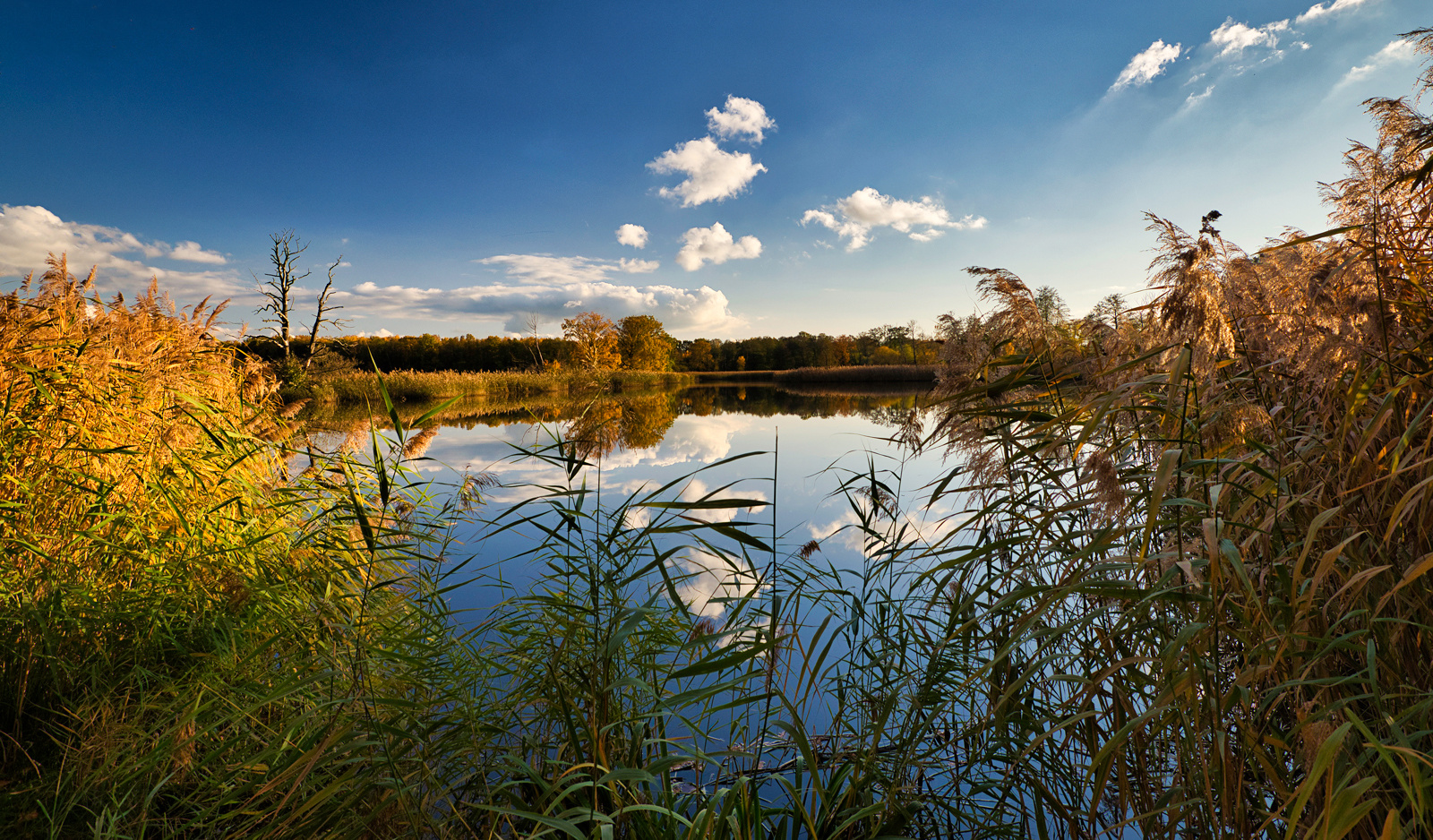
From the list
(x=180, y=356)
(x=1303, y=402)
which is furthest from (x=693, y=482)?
(x=1303, y=402)

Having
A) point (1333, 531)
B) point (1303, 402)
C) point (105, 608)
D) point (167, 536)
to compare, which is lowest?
point (105, 608)

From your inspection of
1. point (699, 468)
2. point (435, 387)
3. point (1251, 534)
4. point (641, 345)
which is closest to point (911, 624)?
point (1251, 534)

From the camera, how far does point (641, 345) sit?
42.3 meters

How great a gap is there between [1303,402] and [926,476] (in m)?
4.36

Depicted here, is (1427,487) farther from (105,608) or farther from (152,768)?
(105,608)

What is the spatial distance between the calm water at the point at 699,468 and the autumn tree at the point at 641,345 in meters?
27.4

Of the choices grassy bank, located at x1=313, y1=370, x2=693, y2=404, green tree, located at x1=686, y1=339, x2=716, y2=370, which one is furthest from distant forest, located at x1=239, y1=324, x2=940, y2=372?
grassy bank, located at x1=313, y1=370, x2=693, y2=404

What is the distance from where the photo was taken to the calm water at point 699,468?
216 centimetres

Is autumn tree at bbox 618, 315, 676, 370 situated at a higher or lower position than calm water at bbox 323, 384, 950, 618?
higher

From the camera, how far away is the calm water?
216 cm

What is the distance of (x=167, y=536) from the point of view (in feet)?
7.83

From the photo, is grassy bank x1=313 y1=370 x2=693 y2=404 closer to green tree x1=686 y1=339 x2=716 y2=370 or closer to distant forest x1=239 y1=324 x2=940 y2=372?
distant forest x1=239 y1=324 x2=940 y2=372

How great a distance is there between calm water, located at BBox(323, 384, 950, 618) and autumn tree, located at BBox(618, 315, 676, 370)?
89.9 ft

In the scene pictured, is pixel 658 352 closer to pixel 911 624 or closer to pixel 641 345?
pixel 641 345
